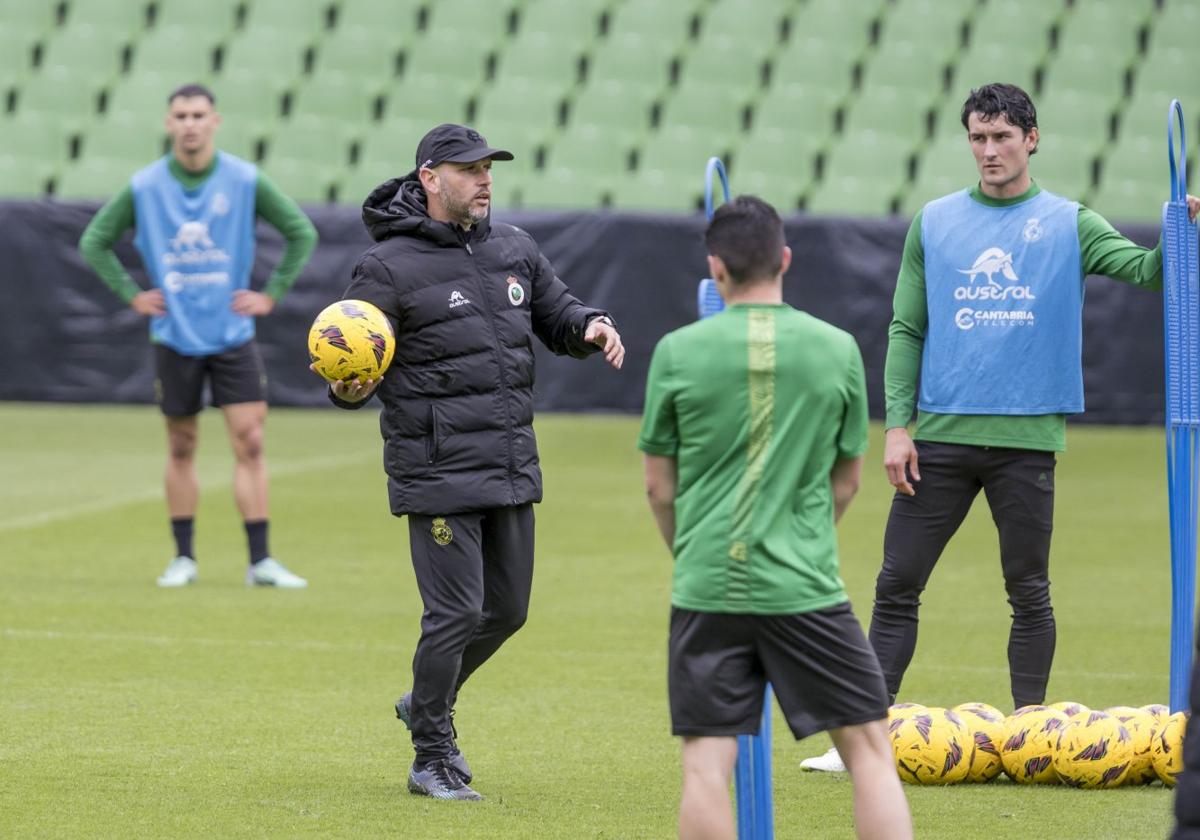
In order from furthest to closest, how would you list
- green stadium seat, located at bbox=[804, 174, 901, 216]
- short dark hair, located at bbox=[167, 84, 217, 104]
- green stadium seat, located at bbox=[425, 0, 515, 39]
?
green stadium seat, located at bbox=[425, 0, 515, 39] → green stadium seat, located at bbox=[804, 174, 901, 216] → short dark hair, located at bbox=[167, 84, 217, 104]

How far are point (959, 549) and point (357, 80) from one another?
10.5 metres

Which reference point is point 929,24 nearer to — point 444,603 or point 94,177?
point 94,177

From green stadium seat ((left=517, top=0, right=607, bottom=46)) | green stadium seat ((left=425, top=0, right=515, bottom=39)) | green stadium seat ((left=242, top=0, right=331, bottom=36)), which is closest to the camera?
green stadium seat ((left=517, top=0, right=607, bottom=46))

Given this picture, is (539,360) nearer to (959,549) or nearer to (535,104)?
(535,104)

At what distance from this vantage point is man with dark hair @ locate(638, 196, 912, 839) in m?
4.42

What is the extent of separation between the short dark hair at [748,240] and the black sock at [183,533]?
627cm

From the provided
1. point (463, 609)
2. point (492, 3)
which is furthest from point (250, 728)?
point (492, 3)

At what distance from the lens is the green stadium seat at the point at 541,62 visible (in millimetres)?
19797

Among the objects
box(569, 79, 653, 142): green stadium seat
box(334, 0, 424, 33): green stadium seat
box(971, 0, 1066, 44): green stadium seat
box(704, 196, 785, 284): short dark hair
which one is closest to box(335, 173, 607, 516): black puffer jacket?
box(704, 196, 785, 284): short dark hair

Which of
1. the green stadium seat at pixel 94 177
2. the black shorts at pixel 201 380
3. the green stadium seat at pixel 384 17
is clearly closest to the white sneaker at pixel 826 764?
the black shorts at pixel 201 380

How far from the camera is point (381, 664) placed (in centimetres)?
828

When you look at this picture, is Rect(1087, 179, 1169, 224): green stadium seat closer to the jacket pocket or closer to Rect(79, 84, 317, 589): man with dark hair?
Rect(79, 84, 317, 589): man with dark hair

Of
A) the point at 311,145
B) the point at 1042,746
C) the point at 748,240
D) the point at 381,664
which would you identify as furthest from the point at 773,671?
the point at 311,145

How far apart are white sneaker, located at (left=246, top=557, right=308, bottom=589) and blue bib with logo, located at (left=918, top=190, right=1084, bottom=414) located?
4576 mm
